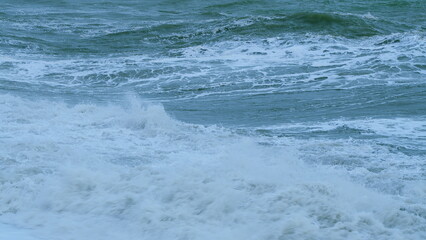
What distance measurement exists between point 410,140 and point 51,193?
420 centimetres

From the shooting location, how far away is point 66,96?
11195 mm

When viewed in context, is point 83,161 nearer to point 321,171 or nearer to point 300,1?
point 321,171

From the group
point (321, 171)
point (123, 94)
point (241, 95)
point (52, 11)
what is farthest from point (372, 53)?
point (52, 11)

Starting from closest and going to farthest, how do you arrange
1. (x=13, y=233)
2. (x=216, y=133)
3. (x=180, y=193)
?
(x=13, y=233) < (x=180, y=193) < (x=216, y=133)

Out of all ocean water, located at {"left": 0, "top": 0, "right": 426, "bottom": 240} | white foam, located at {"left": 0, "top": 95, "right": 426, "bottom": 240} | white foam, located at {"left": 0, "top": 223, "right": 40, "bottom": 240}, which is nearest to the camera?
white foam, located at {"left": 0, "top": 223, "right": 40, "bottom": 240}

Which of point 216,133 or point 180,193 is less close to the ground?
point 180,193

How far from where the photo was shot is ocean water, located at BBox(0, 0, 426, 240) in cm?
543

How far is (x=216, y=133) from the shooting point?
8320mm

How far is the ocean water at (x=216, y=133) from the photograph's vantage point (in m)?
5.43

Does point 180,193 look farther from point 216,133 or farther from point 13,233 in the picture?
point 216,133

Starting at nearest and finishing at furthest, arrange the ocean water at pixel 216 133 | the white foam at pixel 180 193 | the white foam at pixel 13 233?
the white foam at pixel 13 233, the white foam at pixel 180 193, the ocean water at pixel 216 133

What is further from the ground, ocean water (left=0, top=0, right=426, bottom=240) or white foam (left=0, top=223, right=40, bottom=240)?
white foam (left=0, top=223, right=40, bottom=240)

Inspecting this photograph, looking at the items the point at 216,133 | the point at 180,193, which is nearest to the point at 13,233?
the point at 180,193

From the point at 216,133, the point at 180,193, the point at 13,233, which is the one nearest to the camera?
the point at 13,233
